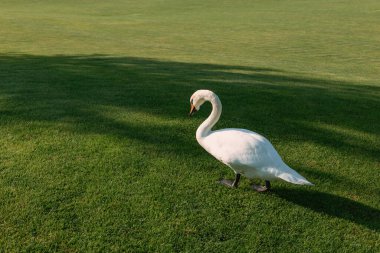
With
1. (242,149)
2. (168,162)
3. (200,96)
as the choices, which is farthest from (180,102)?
(242,149)

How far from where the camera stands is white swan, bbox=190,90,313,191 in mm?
3924

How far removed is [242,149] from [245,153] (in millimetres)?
57

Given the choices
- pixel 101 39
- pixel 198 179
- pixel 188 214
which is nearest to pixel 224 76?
pixel 198 179

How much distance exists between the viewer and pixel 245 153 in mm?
4082

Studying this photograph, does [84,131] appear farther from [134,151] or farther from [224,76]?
[224,76]

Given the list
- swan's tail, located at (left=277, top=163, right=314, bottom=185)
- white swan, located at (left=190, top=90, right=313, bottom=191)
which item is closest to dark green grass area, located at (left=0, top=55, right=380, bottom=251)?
white swan, located at (left=190, top=90, right=313, bottom=191)

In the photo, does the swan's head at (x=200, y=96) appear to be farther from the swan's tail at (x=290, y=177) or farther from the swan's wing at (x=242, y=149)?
the swan's tail at (x=290, y=177)

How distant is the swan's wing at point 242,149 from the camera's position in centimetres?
400

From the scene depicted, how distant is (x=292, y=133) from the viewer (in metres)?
5.97

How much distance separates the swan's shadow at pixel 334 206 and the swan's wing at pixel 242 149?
0.64 meters

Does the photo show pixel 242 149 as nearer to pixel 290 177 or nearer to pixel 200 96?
pixel 290 177

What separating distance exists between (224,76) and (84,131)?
5242mm

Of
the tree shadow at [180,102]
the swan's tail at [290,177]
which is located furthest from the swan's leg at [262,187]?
the tree shadow at [180,102]

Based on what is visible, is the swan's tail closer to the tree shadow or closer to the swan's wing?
the swan's wing
